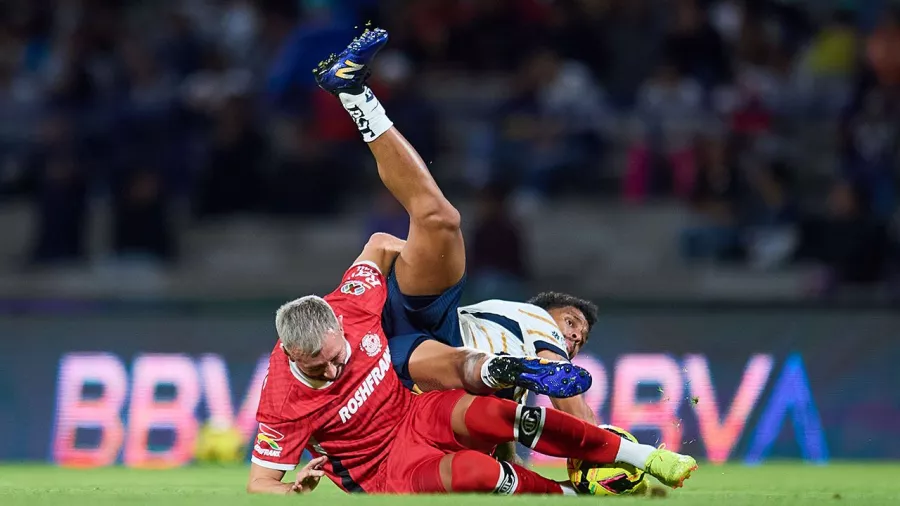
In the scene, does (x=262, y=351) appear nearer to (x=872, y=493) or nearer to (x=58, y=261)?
(x=58, y=261)

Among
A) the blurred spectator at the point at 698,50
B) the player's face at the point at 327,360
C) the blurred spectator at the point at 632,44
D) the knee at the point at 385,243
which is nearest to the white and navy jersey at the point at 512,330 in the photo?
the knee at the point at 385,243

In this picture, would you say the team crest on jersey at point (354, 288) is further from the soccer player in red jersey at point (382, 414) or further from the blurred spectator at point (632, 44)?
the blurred spectator at point (632, 44)

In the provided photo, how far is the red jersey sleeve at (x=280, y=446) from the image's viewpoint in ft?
23.7

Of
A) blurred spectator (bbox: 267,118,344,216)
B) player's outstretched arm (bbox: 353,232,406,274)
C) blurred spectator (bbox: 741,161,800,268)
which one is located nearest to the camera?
player's outstretched arm (bbox: 353,232,406,274)

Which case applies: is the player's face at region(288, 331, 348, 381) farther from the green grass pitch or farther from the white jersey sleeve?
the white jersey sleeve

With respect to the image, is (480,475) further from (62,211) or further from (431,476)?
(62,211)

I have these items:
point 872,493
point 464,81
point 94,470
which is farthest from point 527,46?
point 872,493

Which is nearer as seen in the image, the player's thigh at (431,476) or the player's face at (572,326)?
the player's thigh at (431,476)

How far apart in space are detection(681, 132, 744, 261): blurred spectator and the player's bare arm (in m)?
6.69

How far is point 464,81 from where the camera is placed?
1472cm

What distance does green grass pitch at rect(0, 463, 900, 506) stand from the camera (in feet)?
21.5

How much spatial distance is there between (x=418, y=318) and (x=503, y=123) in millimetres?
5972

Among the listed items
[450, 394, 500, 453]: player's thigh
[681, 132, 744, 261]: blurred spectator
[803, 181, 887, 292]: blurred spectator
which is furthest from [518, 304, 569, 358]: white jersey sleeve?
[681, 132, 744, 261]: blurred spectator

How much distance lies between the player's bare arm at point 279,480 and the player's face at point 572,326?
205 cm
